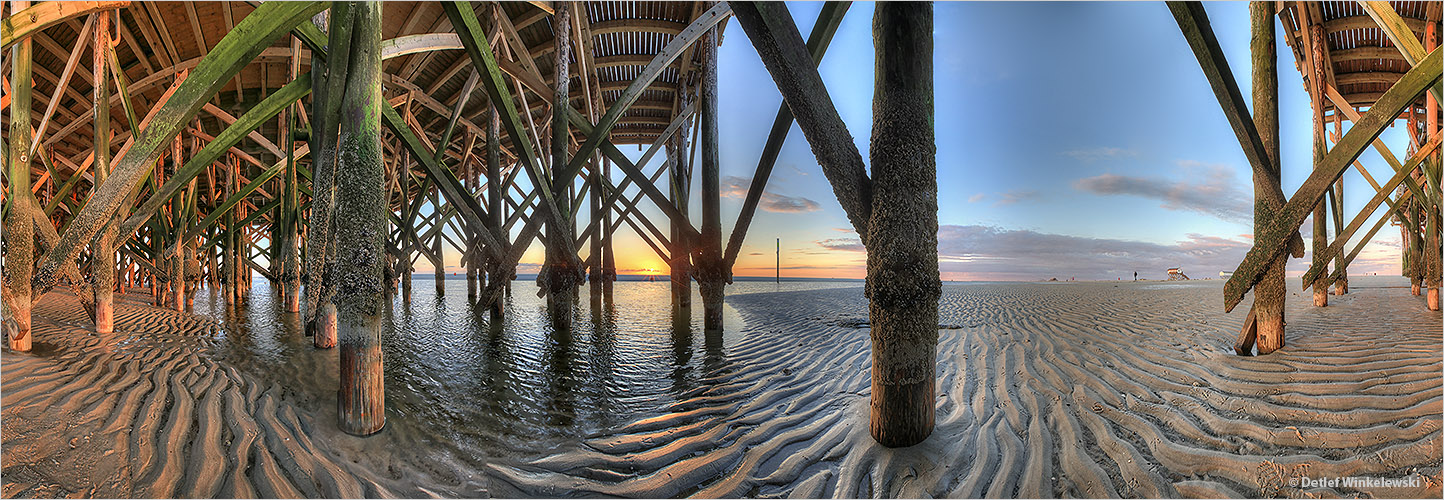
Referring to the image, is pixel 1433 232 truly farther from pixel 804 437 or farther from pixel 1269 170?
pixel 804 437

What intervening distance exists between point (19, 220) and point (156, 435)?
2821 millimetres

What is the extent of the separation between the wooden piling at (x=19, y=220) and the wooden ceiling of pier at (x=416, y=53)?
145 cm

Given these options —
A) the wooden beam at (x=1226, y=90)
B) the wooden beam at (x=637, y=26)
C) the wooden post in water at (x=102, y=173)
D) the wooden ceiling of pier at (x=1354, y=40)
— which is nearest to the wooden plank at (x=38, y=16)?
the wooden post in water at (x=102, y=173)

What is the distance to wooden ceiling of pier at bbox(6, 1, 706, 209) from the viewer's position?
19.9 feet

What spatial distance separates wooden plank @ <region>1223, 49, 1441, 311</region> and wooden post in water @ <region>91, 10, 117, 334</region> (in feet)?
28.1

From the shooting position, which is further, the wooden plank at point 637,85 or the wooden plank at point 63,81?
the wooden plank at point 637,85

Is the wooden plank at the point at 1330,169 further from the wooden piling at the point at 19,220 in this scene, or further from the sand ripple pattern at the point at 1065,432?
the wooden piling at the point at 19,220

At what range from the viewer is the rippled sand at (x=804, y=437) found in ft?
5.98

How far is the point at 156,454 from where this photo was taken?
1.95 meters

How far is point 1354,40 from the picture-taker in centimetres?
735

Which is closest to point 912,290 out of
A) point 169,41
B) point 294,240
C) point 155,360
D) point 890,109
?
point 890,109

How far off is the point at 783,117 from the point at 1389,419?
3139 mm

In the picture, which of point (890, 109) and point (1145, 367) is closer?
point (890, 109)

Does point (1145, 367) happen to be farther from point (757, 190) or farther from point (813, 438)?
point (757, 190)
